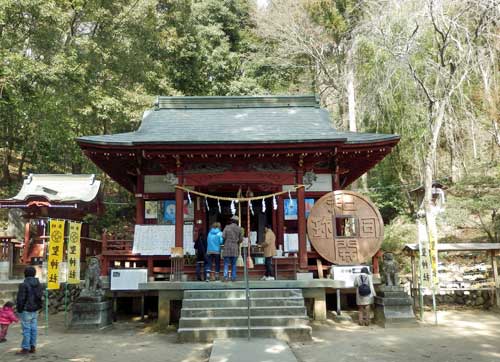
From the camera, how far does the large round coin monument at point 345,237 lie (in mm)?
11578

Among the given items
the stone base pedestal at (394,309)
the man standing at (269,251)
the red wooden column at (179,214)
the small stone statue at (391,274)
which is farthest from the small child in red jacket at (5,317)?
the small stone statue at (391,274)

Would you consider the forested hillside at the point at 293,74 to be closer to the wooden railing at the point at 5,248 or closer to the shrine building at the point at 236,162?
the shrine building at the point at 236,162

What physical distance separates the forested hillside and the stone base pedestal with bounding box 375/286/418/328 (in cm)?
686

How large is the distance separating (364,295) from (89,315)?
634cm

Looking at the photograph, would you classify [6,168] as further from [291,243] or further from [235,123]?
[291,243]

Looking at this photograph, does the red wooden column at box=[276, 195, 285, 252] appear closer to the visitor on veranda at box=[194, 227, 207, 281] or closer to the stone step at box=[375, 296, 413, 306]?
→ the visitor on veranda at box=[194, 227, 207, 281]

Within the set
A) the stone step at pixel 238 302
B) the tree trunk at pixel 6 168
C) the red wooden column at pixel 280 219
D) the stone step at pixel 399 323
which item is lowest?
the stone step at pixel 399 323

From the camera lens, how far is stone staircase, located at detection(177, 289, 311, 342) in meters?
8.66

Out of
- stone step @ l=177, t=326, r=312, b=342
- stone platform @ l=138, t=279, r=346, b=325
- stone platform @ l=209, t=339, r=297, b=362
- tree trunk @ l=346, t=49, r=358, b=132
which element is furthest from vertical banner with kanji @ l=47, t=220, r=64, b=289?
tree trunk @ l=346, t=49, r=358, b=132

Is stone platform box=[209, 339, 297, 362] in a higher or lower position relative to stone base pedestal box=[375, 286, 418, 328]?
A: lower

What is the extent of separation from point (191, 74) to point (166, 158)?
50.6 feet

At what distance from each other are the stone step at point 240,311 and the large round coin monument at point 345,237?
8.59 feet

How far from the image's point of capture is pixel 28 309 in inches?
300

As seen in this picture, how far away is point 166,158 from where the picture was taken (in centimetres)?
1150
